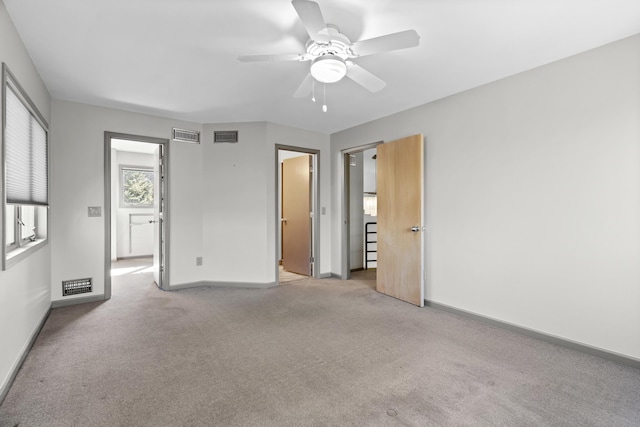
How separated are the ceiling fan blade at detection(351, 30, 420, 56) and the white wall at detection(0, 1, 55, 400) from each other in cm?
221

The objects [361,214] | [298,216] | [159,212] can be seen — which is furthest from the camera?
[361,214]

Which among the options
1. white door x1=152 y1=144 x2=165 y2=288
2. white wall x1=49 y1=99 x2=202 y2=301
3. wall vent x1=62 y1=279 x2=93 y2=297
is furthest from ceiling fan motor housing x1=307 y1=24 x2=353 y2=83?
wall vent x1=62 y1=279 x2=93 y2=297

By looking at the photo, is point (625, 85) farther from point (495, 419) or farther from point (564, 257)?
point (495, 419)

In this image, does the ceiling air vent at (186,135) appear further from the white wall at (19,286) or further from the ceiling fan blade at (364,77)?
the ceiling fan blade at (364,77)

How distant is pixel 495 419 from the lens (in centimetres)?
169

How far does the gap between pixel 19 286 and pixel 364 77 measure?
3014mm

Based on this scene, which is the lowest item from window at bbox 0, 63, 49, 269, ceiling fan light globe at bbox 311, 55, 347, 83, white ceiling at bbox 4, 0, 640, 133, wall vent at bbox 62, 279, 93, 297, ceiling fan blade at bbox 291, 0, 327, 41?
wall vent at bbox 62, 279, 93, 297

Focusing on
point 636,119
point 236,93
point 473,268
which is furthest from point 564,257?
point 236,93

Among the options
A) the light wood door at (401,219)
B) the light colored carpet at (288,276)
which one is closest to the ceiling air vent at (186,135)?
the light colored carpet at (288,276)

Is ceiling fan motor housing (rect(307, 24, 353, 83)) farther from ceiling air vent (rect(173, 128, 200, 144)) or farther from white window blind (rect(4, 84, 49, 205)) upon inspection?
ceiling air vent (rect(173, 128, 200, 144))

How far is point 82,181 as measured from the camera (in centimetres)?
370

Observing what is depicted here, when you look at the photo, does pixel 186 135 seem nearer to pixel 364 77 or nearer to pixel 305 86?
pixel 305 86

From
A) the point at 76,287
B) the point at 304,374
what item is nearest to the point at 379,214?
the point at 304,374

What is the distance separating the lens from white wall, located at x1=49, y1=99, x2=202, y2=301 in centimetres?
355
